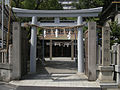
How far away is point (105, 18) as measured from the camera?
30.5 m

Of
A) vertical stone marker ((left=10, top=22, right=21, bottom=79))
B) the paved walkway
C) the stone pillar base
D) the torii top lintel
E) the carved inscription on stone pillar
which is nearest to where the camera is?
the paved walkway

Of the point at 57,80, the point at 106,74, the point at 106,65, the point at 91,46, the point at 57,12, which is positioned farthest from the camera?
the point at 57,12

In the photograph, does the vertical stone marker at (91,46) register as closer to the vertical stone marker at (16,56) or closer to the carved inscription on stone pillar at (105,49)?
the carved inscription on stone pillar at (105,49)

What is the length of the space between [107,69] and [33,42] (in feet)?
21.0

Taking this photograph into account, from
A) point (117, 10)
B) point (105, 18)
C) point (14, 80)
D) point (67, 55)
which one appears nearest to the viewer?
point (14, 80)

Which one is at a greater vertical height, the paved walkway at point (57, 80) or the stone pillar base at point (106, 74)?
the stone pillar base at point (106, 74)

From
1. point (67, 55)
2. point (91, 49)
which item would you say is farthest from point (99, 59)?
point (67, 55)

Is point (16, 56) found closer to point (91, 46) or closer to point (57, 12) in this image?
point (91, 46)

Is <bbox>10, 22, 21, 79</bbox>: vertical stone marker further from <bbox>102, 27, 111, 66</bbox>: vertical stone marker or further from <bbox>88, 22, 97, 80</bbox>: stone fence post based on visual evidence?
<bbox>102, 27, 111, 66</bbox>: vertical stone marker

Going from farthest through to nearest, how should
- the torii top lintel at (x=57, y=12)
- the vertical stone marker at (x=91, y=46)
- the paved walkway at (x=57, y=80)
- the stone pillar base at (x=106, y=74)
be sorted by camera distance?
the torii top lintel at (x=57, y=12) < the vertical stone marker at (x=91, y=46) < the stone pillar base at (x=106, y=74) < the paved walkway at (x=57, y=80)

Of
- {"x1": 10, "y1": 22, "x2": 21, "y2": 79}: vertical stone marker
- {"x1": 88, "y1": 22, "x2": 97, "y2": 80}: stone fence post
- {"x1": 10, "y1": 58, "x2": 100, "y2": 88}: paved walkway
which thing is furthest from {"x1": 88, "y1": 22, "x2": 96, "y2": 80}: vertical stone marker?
{"x1": 10, "y1": 22, "x2": 21, "y2": 79}: vertical stone marker

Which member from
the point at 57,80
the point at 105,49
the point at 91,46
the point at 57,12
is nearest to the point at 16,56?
the point at 57,80

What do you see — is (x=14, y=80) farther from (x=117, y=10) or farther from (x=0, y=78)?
(x=117, y=10)

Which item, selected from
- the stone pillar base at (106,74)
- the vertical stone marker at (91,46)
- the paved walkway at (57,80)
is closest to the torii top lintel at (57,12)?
the vertical stone marker at (91,46)
